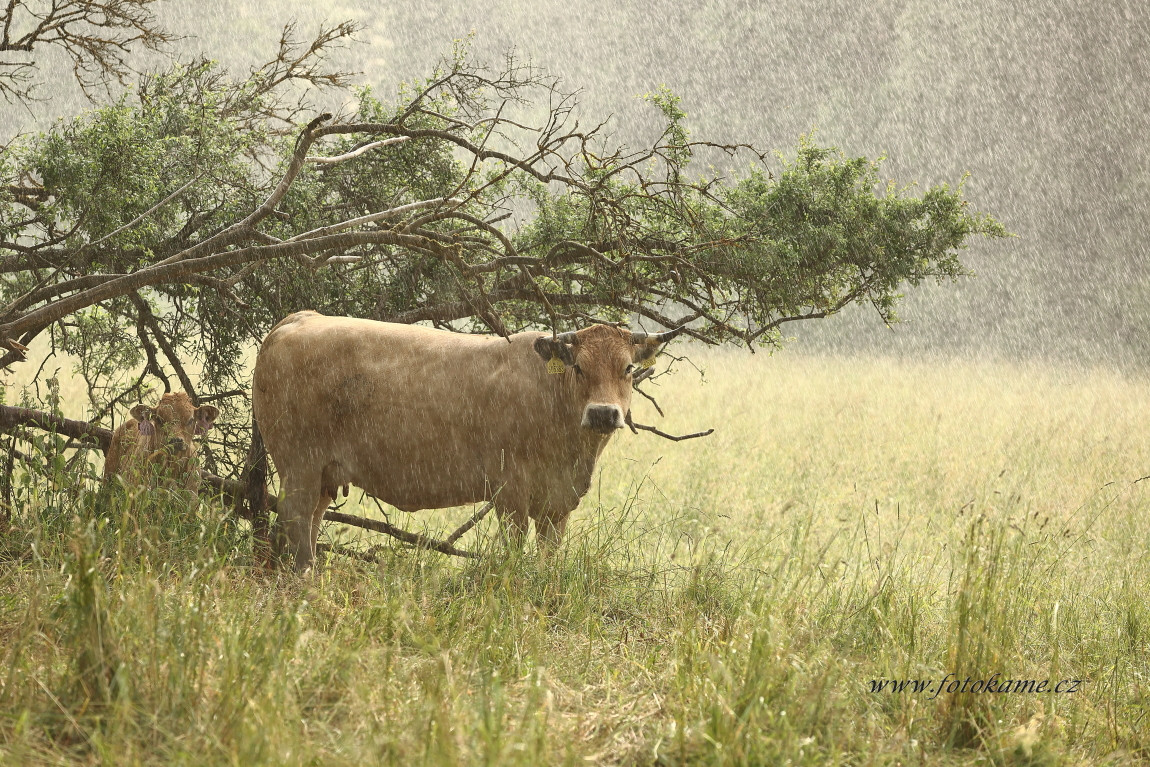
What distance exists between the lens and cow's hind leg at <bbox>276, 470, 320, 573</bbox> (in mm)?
6555

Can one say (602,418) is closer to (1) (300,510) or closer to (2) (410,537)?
(2) (410,537)

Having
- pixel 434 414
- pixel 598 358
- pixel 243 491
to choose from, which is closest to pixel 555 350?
pixel 598 358

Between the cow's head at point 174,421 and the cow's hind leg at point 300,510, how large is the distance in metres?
0.72

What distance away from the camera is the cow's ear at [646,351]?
6398 millimetres

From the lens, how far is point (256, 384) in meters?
6.79

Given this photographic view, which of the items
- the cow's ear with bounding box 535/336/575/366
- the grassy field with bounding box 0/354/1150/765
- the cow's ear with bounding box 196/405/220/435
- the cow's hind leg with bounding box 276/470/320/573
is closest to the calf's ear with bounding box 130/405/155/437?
the cow's ear with bounding box 196/405/220/435

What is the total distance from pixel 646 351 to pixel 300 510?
2.73 m

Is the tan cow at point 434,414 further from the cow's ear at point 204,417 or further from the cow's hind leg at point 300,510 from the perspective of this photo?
the cow's ear at point 204,417

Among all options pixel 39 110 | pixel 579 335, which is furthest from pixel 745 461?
pixel 39 110

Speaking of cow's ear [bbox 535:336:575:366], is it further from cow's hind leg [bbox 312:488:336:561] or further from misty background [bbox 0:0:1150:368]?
misty background [bbox 0:0:1150:368]

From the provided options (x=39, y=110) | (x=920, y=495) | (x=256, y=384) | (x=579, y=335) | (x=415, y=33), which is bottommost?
(x=920, y=495)

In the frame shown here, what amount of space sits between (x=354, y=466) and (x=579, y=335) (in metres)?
1.91

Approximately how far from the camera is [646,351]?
646cm

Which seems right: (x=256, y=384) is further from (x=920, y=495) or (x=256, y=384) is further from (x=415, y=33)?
(x=415, y=33)
